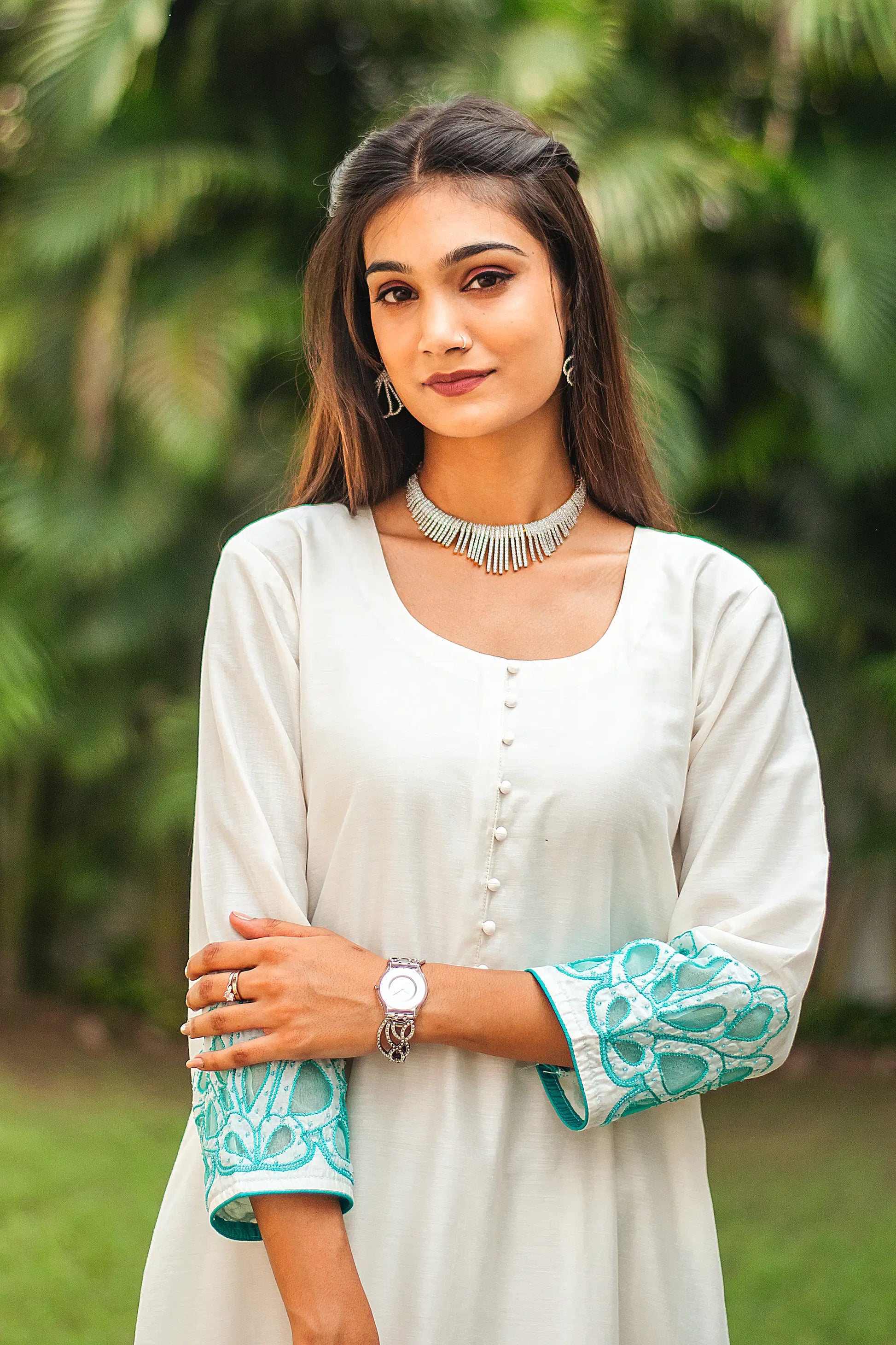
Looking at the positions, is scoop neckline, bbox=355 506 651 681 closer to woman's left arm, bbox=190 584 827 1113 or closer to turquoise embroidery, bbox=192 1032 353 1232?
woman's left arm, bbox=190 584 827 1113

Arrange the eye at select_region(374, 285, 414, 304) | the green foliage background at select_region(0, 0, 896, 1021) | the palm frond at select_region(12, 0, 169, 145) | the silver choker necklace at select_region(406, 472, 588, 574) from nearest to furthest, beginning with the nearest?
the eye at select_region(374, 285, 414, 304), the silver choker necklace at select_region(406, 472, 588, 574), the palm frond at select_region(12, 0, 169, 145), the green foliage background at select_region(0, 0, 896, 1021)

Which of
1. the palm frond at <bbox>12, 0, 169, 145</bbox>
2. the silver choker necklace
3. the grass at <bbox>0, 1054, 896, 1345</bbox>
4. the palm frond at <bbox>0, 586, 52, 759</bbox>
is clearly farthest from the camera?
the palm frond at <bbox>0, 586, 52, 759</bbox>

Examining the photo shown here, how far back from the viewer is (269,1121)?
1438 millimetres

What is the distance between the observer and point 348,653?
5.21ft

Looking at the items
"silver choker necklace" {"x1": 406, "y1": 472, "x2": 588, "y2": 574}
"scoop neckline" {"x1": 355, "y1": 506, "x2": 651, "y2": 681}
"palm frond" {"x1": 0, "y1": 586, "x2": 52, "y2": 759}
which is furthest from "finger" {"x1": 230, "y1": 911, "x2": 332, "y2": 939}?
"palm frond" {"x1": 0, "y1": 586, "x2": 52, "y2": 759}

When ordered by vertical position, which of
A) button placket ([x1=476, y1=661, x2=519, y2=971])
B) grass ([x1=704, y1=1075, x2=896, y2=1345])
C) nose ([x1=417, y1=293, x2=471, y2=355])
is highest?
nose ([x1=417, y1=293, x2=471, y2=355])

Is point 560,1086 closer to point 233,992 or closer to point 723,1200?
point 233,992

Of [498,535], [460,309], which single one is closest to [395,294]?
[460,309]

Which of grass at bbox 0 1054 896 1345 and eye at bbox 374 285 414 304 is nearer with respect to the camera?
eye at bbox 374 285 414 304

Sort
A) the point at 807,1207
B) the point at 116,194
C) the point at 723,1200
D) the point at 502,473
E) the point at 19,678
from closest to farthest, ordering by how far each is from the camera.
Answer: the point at 502,473
the point at 807,1207
the point at 723,1200
the point at 116,194
the point at 19,678

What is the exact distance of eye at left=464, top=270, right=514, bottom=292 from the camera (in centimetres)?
157

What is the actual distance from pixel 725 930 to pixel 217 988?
54 cm

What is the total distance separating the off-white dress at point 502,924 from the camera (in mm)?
1502

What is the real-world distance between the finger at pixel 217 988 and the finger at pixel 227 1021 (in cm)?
1
